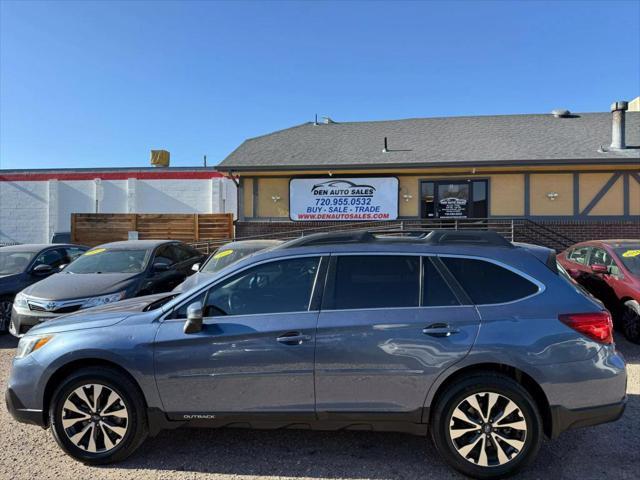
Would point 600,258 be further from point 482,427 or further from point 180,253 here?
point 180,253

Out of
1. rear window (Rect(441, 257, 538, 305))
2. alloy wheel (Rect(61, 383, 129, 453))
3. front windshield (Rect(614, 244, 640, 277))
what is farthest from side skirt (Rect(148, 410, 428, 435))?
front windshield (Rect(614, 244, 640, 277))

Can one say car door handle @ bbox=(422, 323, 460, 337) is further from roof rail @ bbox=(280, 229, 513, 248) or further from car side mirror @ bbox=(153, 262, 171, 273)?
car side mirror @ bbox=(153, 262, 171, 273)

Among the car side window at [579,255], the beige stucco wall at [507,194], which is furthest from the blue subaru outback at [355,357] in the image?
the beige stucco wall at [507,194]

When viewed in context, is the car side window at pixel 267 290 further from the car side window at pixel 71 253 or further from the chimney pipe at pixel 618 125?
the chimney pipe at pixel 618 125

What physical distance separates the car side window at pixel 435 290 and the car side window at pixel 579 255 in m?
6.08

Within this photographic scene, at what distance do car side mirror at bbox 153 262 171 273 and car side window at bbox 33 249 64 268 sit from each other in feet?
8.14

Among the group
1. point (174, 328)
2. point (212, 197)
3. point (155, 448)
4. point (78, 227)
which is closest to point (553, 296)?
point (174, 328)

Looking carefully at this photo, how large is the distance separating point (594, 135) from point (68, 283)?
50.5ft

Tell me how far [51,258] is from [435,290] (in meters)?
8.16

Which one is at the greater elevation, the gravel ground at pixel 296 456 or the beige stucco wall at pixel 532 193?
the beige stucco wall at pixel 532 193

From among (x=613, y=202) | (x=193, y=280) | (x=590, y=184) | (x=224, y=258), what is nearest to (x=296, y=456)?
(x=193, y=280)

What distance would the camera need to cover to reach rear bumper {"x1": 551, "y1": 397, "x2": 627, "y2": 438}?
2863 millimetres

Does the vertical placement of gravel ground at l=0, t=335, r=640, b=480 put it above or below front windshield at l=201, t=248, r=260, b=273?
below

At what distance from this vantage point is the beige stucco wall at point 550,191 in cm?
1277
